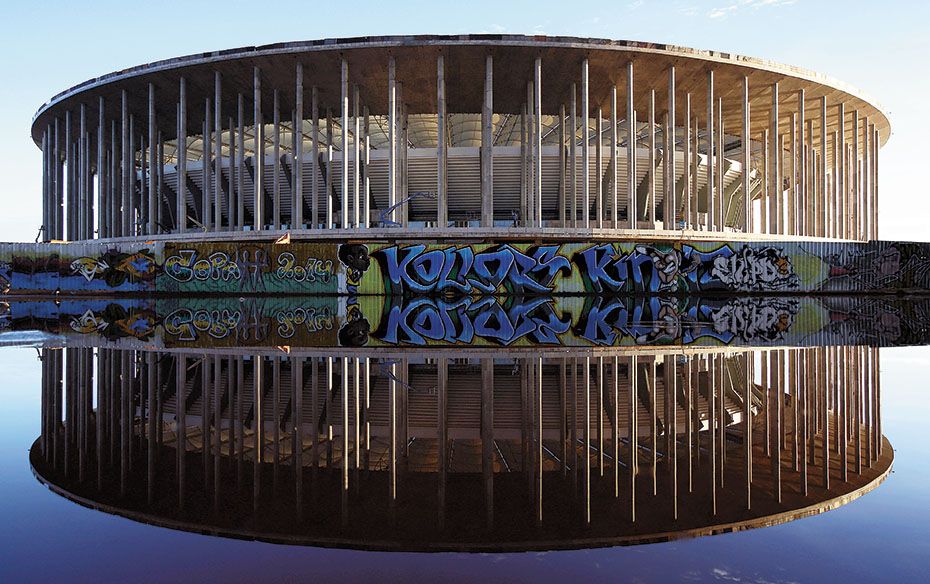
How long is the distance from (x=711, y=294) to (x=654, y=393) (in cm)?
2832

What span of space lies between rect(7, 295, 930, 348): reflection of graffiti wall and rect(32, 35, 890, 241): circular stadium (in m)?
9.39

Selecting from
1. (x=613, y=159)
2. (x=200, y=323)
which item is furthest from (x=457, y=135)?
(x=200, y=323)

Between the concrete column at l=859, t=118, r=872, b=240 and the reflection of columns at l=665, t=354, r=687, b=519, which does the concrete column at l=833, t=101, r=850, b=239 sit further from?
the reflection of columns at l=665, t=354, r=687, b=519

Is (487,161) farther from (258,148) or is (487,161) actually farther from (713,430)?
(713,430)

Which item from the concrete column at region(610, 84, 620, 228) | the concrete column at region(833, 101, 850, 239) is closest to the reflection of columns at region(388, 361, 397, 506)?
the concrete column at region(610, 84, 620, 228)

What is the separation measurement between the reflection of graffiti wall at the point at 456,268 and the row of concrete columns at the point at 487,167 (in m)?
2.90

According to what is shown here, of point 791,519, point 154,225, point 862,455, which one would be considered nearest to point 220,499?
point 791,519

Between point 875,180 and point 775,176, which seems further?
point 875,180

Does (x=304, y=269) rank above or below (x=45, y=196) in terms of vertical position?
below

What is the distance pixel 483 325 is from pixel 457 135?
3966 cm

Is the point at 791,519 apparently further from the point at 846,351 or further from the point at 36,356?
the point at 36,356

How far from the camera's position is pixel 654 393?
812 cm

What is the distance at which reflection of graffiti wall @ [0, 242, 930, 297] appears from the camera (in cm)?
3216

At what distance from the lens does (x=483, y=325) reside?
17938 mm
